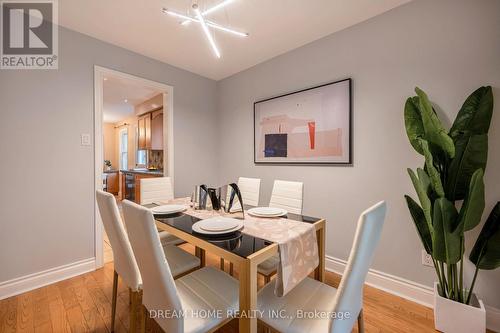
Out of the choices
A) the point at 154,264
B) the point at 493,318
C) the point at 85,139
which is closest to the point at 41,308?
the point at 85,139

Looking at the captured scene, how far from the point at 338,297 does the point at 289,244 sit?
1.14 feet

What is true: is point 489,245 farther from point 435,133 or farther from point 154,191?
point 154,191

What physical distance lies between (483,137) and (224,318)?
185cm

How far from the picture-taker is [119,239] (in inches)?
48.0

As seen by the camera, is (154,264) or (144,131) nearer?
(154,264)

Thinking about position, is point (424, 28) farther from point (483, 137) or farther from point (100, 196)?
point (100, 196)

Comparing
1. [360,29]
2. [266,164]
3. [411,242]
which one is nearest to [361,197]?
[411,242]

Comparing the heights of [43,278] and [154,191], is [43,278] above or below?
below

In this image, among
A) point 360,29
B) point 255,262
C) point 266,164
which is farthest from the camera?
point 266,164

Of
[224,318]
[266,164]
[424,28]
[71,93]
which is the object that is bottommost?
[224,318]

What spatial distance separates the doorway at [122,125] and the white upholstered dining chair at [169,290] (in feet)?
5.65

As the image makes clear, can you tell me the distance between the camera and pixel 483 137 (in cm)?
137

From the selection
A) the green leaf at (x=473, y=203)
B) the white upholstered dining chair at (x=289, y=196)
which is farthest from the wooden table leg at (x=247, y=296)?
the green leaf at (x=473, y=203)

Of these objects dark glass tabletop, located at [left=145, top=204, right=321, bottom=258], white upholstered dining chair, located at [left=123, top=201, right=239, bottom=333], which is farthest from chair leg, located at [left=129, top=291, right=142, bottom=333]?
dark glass tabletop, located at [left=145, top=204, right=321, bottom=258]
